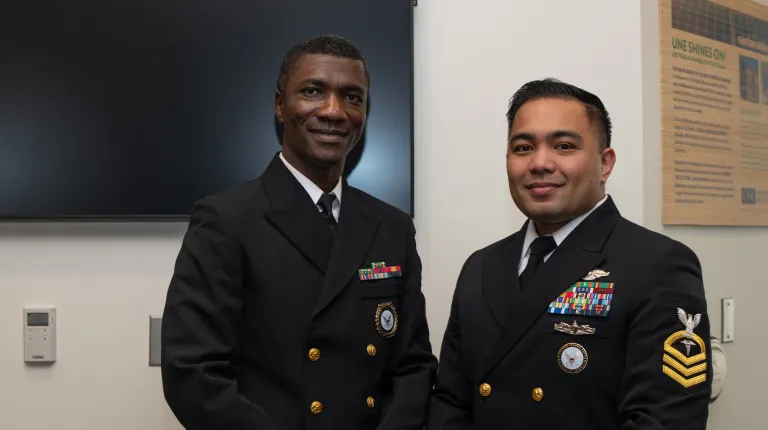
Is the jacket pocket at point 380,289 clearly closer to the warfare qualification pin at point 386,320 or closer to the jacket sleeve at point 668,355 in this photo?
the warfare qualification pin at point 386,320

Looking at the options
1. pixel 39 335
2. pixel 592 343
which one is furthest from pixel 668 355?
pixel 39 335

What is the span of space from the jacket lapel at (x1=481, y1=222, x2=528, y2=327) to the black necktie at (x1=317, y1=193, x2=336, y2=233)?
1.17 feet

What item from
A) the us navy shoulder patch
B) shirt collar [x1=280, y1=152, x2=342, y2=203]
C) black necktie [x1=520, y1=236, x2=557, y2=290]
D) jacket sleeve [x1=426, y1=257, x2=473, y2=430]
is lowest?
jacket sleeve [x1=426, y1=257, x2=473, y2=430]

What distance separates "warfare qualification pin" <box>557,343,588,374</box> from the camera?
1.24 metres

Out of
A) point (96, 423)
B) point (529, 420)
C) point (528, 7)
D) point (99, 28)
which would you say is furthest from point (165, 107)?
point (529, 420)

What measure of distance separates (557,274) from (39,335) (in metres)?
1.40

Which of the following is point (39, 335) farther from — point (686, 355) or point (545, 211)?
point (686, 355)

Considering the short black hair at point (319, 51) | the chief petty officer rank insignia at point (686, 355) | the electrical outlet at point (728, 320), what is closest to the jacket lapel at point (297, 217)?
the short black hair at point (319, 51)

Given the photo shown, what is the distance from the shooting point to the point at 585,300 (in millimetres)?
1272

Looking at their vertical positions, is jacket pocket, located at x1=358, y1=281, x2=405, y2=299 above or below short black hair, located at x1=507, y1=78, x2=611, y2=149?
below

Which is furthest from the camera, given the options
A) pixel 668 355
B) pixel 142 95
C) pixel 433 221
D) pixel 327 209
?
pixel 433 221

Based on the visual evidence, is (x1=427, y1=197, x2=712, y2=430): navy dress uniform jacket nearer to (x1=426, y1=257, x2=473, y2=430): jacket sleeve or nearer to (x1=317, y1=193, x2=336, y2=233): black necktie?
(x1=426, y1=257, x2=473, y2=430): jacket sleeve

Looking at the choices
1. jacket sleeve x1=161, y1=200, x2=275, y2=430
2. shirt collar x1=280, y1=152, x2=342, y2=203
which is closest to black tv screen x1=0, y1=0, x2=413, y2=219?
shirt collar x1=280, y1=152, x2=342, y2=203

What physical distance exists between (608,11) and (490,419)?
4.41ft
